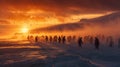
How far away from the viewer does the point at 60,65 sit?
85.9m

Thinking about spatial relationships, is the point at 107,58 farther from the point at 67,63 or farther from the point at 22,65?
the point at 22,65

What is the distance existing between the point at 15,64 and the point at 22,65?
2.76 metres

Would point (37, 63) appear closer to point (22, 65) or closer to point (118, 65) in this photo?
point (22, 65)

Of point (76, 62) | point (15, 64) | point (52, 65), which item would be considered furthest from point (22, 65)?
point (76, 62)

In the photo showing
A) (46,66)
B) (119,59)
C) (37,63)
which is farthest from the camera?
(119,59)

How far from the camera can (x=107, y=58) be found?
10544cm

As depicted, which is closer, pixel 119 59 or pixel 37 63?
pixel 37 63

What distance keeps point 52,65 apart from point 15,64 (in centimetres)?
1122

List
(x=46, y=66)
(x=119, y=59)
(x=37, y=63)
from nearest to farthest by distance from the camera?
(x=46, y=66), (x=37, y=63), (x=119, y=59)

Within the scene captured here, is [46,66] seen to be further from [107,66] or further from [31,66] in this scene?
[107,66]

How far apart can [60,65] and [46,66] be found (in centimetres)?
400

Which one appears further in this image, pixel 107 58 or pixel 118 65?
pixel 107 58

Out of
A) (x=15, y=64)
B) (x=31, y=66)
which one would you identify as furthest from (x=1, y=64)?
(x=31, y=66)

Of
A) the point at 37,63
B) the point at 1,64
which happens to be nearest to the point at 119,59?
the point at 37,63
